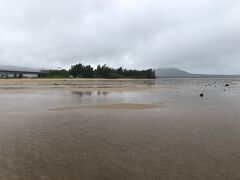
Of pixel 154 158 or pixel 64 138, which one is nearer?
pixel 154 158

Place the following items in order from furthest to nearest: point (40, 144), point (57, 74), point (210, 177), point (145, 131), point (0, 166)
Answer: point (57, 74) → point (145, 131) → point (40, 144) → point (0, 166) → point (210, 177)

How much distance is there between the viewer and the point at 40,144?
14031mm

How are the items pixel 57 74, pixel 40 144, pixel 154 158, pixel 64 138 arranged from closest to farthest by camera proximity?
1. pixel 154 158
2. pixel 40 144
3. pixel 64 138
4. pixel 57 74

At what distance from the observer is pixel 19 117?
2255cm

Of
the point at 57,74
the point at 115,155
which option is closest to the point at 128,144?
the point at 115,155

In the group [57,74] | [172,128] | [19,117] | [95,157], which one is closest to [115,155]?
[95,157]

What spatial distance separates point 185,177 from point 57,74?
7096 inches

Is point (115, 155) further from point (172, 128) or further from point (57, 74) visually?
point (57, 74)

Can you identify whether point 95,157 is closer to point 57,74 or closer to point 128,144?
point 128,144

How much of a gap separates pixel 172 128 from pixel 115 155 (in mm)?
6522

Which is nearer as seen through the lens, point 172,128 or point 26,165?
point 26,165

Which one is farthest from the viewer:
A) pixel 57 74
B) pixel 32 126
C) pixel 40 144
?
pixel 57 74

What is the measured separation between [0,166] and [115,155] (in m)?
4.20

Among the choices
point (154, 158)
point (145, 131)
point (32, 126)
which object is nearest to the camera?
point (154, 158)
